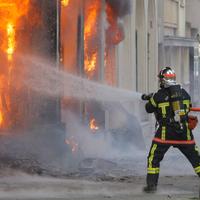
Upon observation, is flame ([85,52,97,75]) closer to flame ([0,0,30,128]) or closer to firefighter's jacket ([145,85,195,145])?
flame ([0,0,30,128])

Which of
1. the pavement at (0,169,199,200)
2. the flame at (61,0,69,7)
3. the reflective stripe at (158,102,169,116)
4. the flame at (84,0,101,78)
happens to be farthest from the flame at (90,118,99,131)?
the reflective stripe at (158,102,169,116)

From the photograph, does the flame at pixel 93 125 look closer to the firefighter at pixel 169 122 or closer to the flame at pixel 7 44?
the flame at pixel 7 44

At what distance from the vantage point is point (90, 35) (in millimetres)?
12258

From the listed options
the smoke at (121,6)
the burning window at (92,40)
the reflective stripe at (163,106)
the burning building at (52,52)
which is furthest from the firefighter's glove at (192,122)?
the smoke at (121,6)

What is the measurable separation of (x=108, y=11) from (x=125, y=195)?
20.5 ft

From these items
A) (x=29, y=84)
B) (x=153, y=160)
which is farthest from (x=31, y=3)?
(x=153, y=160)

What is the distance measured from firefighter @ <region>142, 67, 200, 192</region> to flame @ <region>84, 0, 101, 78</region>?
4463 millimetres

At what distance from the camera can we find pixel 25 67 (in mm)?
10102

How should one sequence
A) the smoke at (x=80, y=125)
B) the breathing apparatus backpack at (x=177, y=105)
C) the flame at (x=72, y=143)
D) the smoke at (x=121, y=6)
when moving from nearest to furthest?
the breathing apparatus backpack at (x=177, y=105)
the smoke at (x=80, y=125)
the flame at (x=72, y=143)
the smoke at (x=121, y=6)

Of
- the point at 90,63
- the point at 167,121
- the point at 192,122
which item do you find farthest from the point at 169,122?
the point at 90,63

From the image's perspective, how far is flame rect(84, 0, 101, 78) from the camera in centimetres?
1208

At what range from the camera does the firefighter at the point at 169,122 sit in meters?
7.60

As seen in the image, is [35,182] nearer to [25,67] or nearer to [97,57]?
[25,67]

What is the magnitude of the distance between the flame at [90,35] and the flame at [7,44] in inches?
81.3
